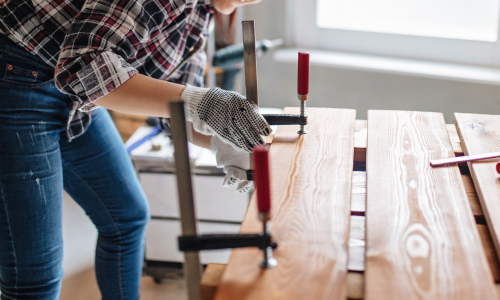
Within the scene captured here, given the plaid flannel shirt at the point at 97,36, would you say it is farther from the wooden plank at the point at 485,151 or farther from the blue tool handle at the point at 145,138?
the wooden plank at the point at 485,151

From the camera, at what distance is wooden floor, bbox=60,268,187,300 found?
5.17ft

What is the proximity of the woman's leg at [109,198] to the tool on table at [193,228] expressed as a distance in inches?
21.7

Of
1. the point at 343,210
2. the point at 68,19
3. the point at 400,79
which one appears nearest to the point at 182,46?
the point at 68,19

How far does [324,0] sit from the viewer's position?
1.88 meters

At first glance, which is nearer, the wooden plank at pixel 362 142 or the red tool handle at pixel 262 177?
the red tool handle at pixel 262 177

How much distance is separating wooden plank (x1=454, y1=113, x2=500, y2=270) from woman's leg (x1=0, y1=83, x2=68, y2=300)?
0.81m

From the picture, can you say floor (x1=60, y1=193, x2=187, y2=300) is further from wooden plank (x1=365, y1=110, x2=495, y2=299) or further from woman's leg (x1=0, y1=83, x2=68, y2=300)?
wooden plank (x1=365, y1=110, x2=495, y2=299)

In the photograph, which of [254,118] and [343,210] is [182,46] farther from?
[343,210]

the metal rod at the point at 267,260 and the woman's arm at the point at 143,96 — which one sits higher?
the woman's arm at the point at 143,96

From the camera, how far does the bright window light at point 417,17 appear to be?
5.46 feet

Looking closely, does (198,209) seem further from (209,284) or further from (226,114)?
(209,284)

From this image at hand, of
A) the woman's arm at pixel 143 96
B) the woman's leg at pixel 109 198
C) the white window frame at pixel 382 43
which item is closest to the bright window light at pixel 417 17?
the white window frame at pixel 382 43

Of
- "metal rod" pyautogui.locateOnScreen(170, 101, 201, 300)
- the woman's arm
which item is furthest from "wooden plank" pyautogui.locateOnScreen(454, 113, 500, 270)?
the woman's arm

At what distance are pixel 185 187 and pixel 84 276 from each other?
128 cm
